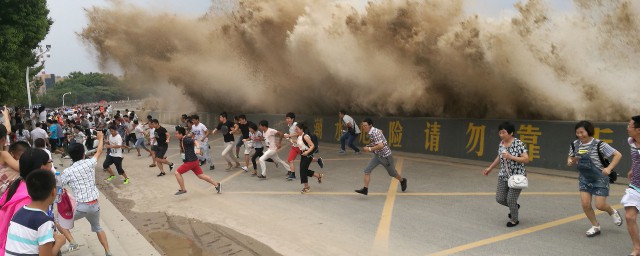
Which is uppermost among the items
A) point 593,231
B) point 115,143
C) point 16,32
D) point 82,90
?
point 82,90

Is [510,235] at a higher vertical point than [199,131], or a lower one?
lower

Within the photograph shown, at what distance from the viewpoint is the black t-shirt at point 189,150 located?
26.9ft

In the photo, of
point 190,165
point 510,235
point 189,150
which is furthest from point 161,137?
point 510,235

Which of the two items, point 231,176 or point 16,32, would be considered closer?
point 231,176

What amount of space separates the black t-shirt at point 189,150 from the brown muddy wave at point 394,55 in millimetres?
6730

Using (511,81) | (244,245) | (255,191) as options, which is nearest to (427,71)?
(511,81)

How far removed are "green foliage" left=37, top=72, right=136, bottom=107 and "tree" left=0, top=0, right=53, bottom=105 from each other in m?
74.6

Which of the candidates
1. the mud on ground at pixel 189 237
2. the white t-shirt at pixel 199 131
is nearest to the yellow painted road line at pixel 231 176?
the white t-shirt at pixel 199 131

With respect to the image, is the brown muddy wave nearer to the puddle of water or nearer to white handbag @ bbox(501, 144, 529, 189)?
white handbag @ bbox(501, 144, 529, 189)

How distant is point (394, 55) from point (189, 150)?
23.5ft

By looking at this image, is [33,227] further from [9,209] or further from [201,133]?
[201,133]

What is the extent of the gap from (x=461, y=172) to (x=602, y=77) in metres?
3.75

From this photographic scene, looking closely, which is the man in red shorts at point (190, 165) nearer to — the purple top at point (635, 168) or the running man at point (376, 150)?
the running man at point (376, 150)

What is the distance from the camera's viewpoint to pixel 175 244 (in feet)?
18.4
